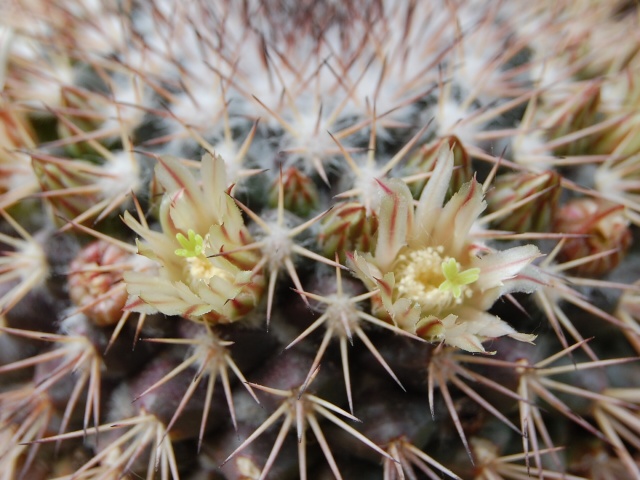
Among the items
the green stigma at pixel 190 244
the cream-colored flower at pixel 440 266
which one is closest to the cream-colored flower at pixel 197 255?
the green stigma at pixel 190 244

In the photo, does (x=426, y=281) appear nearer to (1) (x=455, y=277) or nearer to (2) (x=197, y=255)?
(1) (x=455, y=277)

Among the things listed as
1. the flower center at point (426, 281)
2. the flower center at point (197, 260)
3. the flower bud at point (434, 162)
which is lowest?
the flower center at point (197, 260)

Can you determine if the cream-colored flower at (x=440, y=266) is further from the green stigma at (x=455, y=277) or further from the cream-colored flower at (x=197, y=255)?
the cream-colored flower at (x=197, y=255)

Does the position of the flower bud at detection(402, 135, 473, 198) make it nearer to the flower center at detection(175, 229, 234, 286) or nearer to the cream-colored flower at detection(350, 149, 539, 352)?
the cream-colored flower at detection(350, 149, 539, 352)

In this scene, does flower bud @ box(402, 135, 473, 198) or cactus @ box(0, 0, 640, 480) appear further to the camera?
flower bud @ box(402, 135, 473, 198)

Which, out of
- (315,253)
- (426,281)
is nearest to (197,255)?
(315,253)

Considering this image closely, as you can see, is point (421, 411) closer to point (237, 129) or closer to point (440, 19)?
point (237, 129)

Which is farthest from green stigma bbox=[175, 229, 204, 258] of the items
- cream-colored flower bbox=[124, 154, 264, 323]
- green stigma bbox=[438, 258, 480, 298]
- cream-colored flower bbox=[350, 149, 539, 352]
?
green stigma bbox=[438, 258, 480, 298]
